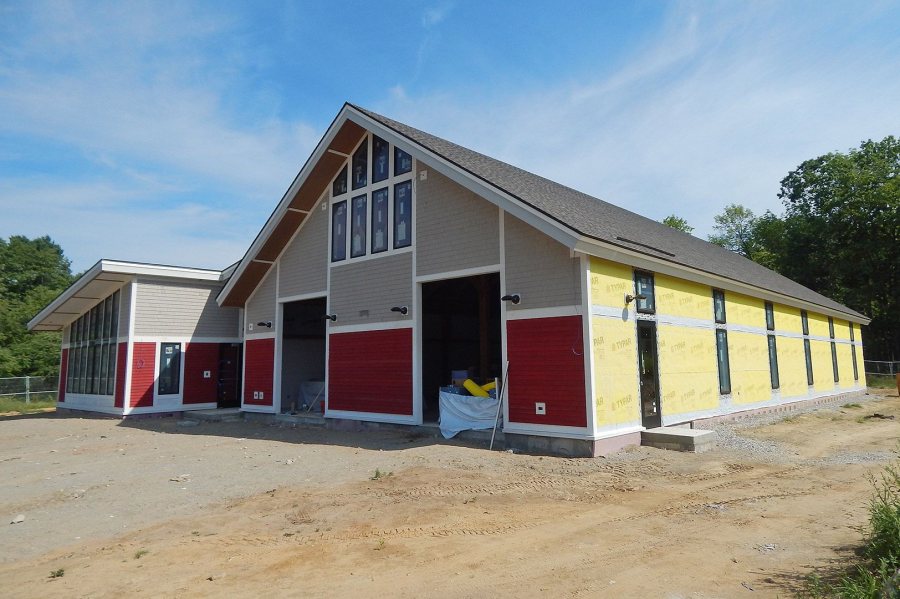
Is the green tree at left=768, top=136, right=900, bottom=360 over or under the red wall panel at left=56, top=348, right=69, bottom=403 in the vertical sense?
over

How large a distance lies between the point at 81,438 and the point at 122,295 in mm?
6917

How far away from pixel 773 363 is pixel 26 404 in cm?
3227

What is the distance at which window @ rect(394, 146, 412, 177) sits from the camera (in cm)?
1502

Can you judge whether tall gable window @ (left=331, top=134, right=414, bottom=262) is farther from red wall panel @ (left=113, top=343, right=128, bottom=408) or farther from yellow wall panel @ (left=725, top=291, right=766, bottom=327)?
red wall panel @ (left=113, top=343, right=128, bottom=408)

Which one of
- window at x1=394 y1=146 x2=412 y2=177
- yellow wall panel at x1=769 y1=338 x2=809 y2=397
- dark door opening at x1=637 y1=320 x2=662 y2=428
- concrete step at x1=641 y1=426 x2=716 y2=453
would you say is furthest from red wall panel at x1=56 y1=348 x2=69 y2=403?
yellow wall panel at x1=769 y1=338 x2=809 y2=397

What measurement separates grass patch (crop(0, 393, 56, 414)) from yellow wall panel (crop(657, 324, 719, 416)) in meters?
27.6

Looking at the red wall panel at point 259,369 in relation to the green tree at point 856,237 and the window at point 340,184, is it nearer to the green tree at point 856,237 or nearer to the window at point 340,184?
the window at point 340,184

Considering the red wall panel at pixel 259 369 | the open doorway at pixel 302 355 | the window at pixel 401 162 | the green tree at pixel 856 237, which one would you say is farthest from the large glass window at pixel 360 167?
the green tree at pixel 856 237

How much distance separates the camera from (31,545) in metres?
6.45

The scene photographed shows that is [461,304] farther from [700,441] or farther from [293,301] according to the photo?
[700,441]

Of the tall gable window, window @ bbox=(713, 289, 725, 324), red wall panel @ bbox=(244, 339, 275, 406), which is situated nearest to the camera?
the tall gable window

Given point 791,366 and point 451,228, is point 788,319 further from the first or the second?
point 451,228

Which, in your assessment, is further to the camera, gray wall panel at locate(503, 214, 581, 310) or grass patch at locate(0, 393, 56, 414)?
grass patch at locate(0, 393, 56, 414)

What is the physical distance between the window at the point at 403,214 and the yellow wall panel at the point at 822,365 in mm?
16763
